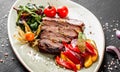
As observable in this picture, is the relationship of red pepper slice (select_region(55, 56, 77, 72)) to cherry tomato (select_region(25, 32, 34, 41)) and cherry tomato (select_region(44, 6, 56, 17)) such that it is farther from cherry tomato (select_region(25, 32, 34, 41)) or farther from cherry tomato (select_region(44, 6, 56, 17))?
cherry tomato (select_region(44, 6, 56, 17))

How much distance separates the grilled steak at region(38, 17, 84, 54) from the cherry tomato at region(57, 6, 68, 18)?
61 mm

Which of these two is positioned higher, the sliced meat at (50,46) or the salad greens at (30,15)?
the salad greens at (30,15)

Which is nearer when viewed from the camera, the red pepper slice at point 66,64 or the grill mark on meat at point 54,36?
the red pepper slice at point 66,64

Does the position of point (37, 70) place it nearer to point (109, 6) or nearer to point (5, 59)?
point (5, 59)

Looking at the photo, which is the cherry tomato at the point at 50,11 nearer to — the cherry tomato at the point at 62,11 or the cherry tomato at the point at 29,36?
the cherry tomato at the point at 62,11

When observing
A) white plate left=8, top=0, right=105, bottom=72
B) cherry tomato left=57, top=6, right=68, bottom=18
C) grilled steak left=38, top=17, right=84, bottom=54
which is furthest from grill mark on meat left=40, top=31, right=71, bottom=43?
cherry tomato left=57, top=6, right=68, bottom=18

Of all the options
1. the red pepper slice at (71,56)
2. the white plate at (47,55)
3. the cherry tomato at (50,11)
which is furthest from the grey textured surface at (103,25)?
the cherry tomato at (50,11)

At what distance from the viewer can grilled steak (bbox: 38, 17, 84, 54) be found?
2244mm

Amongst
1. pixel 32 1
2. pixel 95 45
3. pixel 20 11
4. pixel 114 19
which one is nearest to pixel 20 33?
pixel 20 11

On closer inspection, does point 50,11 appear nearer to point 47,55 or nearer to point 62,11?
point 62,11

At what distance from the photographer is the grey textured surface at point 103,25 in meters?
2.20

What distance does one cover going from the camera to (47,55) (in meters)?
2.25

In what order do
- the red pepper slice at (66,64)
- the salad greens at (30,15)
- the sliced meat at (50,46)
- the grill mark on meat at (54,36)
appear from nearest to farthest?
the red pepper slice at (66,64), the sliced meat at (50,46), the grill mark on meat at (54,36), the salad greens at (30,15)

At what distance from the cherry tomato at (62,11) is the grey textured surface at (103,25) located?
25 cm
